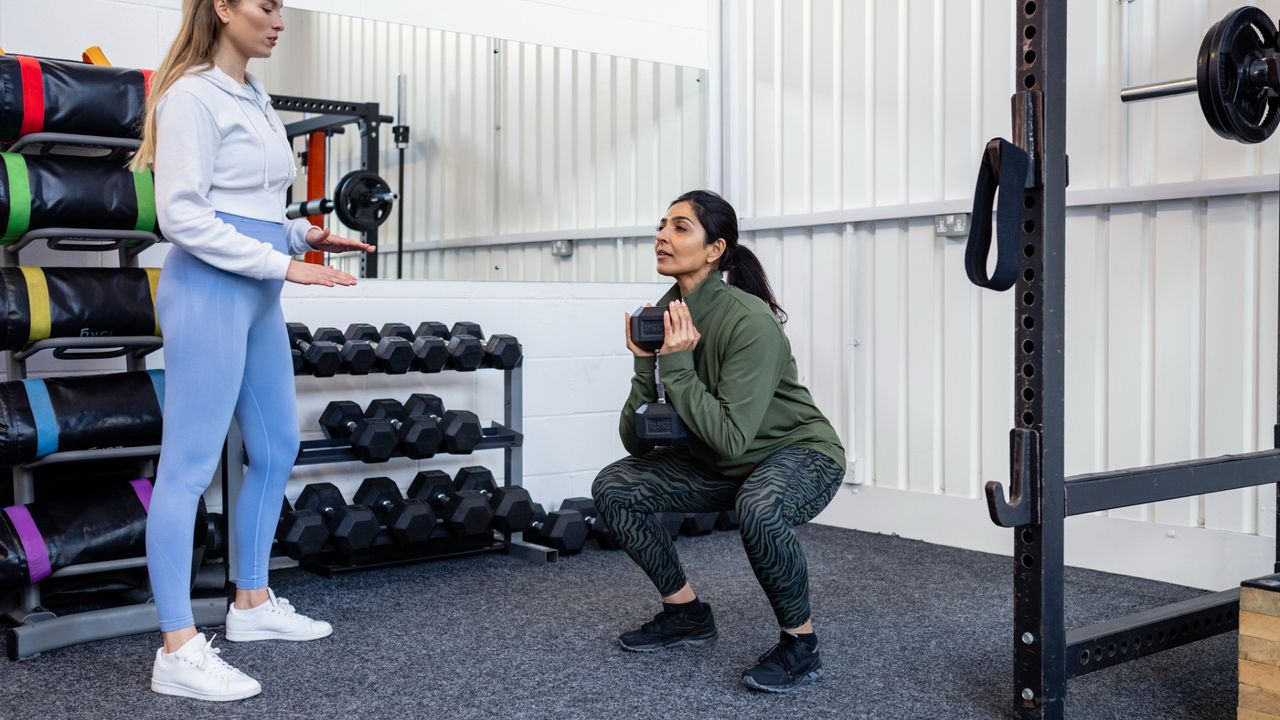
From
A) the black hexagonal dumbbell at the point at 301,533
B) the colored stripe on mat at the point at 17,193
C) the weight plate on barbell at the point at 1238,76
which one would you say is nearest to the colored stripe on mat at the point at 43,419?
the colored stripe on mat at the point at 17,193

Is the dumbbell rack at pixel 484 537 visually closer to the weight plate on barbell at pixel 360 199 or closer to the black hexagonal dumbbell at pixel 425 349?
the black hexagonal dumbbell at pixel 425 349

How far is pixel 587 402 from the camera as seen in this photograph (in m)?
4.16

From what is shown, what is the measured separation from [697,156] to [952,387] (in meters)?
1.48

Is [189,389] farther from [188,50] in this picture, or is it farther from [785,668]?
[785,668]

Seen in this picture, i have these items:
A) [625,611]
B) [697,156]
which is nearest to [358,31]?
[697,156]

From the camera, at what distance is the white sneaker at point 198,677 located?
217 cm

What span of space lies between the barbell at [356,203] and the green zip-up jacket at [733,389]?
1.46 m

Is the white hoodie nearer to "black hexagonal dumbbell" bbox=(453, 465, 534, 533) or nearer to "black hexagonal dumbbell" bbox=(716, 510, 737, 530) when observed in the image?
"black hexagonal dumbbell" bbox=(453, 465, 534, 533)

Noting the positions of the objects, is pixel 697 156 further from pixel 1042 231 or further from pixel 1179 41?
pixel 1042 231

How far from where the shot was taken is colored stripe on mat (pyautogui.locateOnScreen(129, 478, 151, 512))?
267cm

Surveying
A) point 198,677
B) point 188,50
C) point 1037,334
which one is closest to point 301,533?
point 198,677

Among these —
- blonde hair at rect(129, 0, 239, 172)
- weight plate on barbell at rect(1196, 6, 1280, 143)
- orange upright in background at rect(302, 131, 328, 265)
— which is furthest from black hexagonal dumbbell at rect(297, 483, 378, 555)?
weight plate on barbell at rect(1196, 6, 1280, 143)

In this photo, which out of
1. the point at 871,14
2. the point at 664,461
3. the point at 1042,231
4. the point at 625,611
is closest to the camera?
the point at 1042,231

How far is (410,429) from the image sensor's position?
3.33 m
